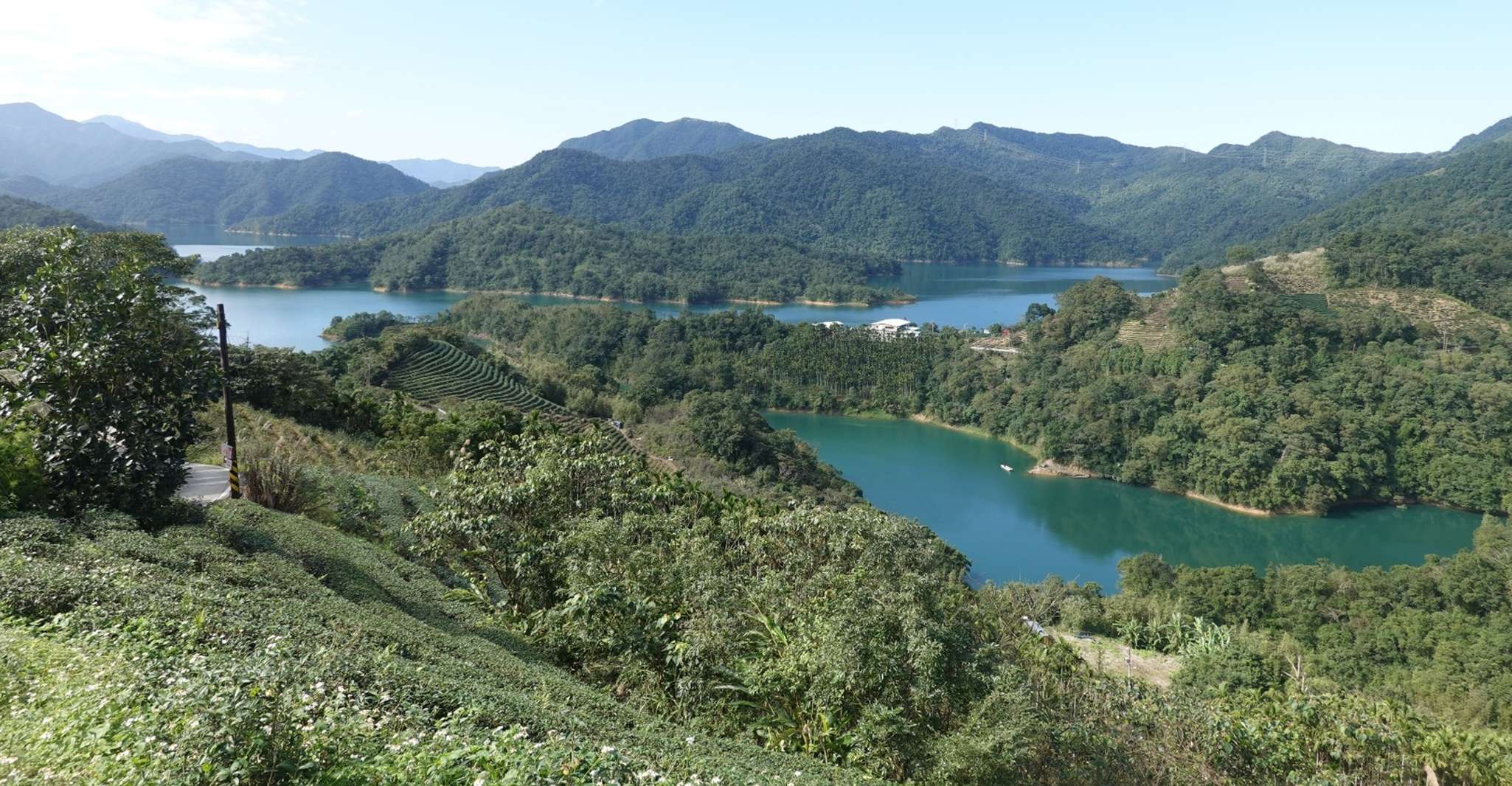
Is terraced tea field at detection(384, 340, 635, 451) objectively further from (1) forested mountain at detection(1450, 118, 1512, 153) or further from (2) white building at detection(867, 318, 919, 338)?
(1) forested mountain at detection(1450, 118, 1512, 153)

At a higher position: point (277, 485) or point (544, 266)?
point (544, 266)

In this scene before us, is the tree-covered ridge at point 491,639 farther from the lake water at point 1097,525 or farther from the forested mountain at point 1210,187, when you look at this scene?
the forested mountain at point 1210,187

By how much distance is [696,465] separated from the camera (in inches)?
969

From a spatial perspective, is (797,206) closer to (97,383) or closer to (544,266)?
(544,266)

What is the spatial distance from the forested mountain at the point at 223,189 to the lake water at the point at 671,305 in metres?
9.04

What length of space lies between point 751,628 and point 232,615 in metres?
3.23

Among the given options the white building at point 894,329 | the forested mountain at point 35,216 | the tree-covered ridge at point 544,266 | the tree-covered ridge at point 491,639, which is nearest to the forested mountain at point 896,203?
the tree-covered ridge at point 544,266

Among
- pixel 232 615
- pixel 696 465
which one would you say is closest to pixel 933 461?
pixel 696 465

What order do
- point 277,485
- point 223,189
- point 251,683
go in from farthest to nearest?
point 223,189, point 277,485, point 251,683

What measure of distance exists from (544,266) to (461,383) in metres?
48.4

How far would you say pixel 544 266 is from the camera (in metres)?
74.9

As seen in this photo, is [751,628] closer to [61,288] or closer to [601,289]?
[61,288]

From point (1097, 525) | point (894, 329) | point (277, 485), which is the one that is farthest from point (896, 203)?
point (277, 485)

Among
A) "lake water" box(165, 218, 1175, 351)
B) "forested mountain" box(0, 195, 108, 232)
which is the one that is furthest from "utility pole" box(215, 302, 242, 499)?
"forested mountain" box(0, 195, 108, 232)
